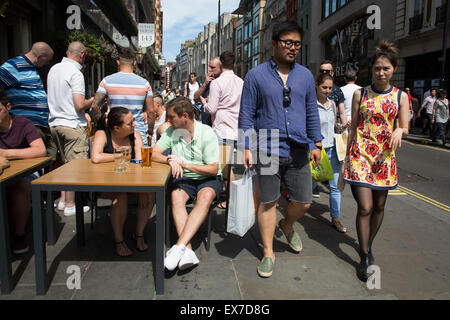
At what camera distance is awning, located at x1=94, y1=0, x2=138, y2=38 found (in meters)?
13.2

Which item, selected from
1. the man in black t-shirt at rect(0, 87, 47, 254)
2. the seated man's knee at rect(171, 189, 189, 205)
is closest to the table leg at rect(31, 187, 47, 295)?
→ the man in black t-shirt at rect(0, 87, 47, 254)

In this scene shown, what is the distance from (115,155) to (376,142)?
2290 mm

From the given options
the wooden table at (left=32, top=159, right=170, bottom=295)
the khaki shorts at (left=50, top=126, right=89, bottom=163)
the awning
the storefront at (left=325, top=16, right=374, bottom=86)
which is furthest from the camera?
the storefront at (left=325, top=16, right=374, bottom=86)

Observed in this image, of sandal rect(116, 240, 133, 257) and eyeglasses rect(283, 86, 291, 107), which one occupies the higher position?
eyeglasses rect(283, 86, 291, 107)

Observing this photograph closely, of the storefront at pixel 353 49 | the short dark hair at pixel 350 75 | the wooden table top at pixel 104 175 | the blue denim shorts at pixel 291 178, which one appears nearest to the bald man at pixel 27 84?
the wooden table top at pixel 104 175

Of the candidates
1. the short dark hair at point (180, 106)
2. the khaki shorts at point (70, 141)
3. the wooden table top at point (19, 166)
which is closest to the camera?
the wooden table top at point (19, 166)

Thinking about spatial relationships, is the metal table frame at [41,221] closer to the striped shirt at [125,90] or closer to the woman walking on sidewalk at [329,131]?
the striped shirt at [125,90]

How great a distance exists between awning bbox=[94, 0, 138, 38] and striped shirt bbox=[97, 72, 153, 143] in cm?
936

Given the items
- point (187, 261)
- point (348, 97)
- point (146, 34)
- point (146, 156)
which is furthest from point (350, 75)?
point (146, 34)

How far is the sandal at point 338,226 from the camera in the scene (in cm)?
412

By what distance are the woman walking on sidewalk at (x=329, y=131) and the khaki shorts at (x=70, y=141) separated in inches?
113

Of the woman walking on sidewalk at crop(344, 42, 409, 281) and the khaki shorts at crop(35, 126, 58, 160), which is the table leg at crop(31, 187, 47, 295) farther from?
the woman walking on sidewalk at crop(344, 42, 409, 281)
